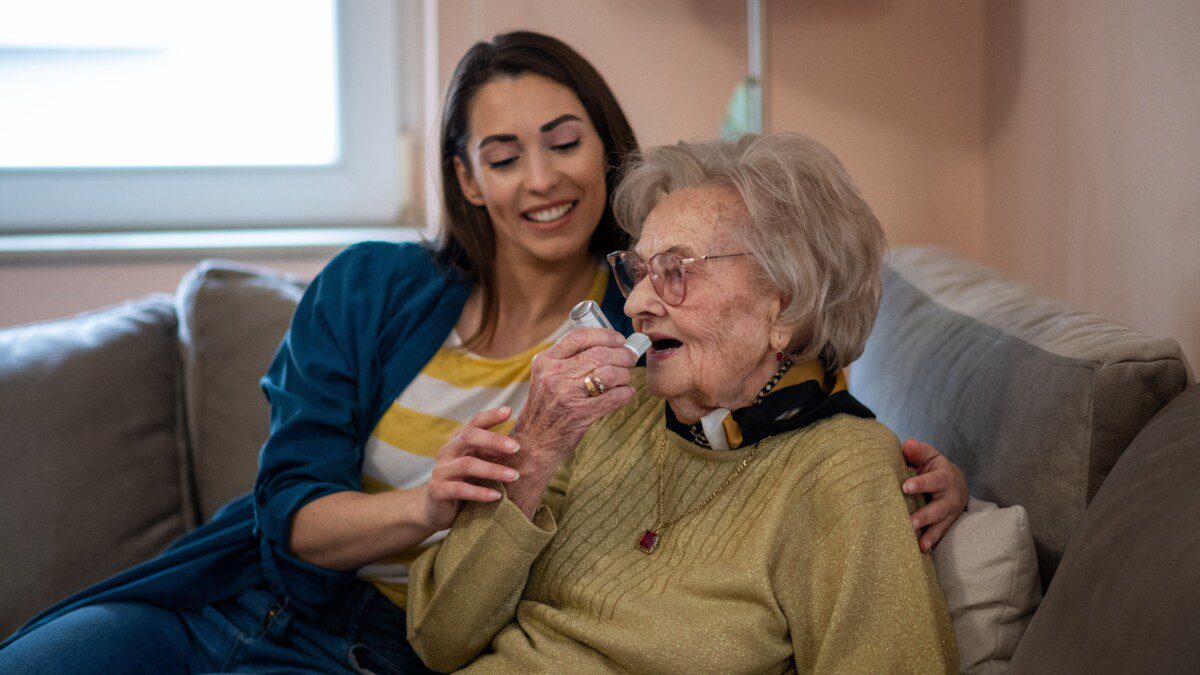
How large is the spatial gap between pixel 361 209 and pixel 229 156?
39 centimetres

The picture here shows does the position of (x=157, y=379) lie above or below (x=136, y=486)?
above

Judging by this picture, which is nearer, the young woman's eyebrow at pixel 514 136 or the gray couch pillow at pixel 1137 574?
the gray couch pillow at pixel 1137 574

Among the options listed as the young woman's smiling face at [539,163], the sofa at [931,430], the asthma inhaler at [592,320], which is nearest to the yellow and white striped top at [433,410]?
the young woman's smiling face at [539,163]

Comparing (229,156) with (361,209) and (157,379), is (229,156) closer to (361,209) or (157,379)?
(361,209)

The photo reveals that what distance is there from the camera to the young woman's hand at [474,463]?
1231 millimetres

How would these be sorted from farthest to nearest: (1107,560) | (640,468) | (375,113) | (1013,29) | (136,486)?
(375,113) → (1013,29) → (136,486) → (640,468) → (1107,560)

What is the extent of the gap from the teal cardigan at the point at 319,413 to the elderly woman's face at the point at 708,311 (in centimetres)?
42

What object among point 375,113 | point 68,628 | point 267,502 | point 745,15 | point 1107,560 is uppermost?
point 745,15

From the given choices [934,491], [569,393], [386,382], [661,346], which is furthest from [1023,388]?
[386,382]

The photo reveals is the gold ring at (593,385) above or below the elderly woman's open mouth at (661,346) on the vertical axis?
below

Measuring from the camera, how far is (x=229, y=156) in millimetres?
2967

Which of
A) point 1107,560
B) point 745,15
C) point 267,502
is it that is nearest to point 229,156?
point 745,15

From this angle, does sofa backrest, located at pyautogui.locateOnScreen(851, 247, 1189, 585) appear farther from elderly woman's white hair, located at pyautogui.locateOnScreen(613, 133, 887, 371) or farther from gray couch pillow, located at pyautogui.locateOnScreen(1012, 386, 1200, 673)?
elderly woman's white hair, located at pyautogui.locateOnScreen(613, 133, 887, 371)

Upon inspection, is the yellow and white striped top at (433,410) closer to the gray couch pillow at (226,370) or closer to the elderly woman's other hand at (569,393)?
the elderly woman's other hand at (569,393)
